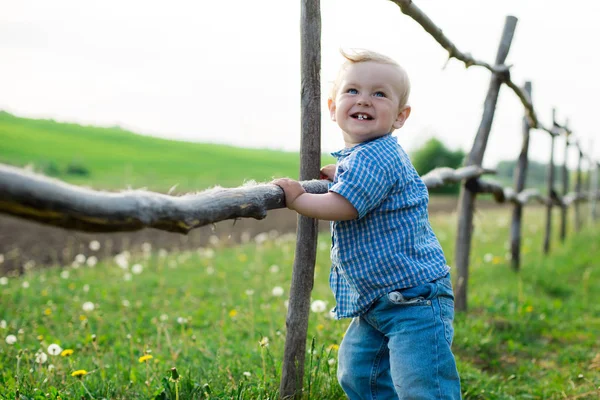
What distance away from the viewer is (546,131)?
734cm

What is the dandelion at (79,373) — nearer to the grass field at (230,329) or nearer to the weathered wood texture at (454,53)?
the grass field at (230,329)

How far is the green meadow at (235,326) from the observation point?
282cm

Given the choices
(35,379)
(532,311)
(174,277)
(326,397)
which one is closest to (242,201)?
(326,397)

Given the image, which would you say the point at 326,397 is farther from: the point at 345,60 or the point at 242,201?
the point at 345,60

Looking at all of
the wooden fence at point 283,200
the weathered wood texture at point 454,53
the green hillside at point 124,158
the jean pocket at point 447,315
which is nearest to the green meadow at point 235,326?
the wooden fence at point 283,200

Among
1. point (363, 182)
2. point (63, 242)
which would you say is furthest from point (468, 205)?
point (63, 242)

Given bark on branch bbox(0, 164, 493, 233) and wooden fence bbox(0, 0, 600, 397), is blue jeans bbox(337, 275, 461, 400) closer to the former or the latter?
wooden fence bbox(0, 0, 600, 397)

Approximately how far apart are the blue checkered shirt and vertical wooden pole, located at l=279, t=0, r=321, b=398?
0.23m

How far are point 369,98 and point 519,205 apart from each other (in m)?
5.31

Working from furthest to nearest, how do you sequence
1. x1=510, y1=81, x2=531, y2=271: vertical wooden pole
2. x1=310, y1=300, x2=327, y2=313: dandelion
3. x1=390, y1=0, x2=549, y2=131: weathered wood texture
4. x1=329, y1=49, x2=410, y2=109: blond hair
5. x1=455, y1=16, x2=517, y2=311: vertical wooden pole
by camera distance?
x1=510, y1=81, x2=531, y2=271: vertical wooden pole, x1=455, y1=16, x2=517, y2=311: vertical wooden pole, x1=310, y1=300, x2=327, y2=313: dandelion, x1=390, y1=0, x2=549, y2=131: weathered wood texture, x1=329, y1=49, x2=410, y2=109: blond hair

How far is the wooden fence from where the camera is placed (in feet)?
4.55

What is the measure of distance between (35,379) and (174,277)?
399cm

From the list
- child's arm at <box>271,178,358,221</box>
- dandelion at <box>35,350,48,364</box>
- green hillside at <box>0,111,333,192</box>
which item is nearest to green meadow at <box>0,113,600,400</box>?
dandelion at <box>35,350,48,364</box>

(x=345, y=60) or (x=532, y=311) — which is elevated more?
(x=345, y=60)
